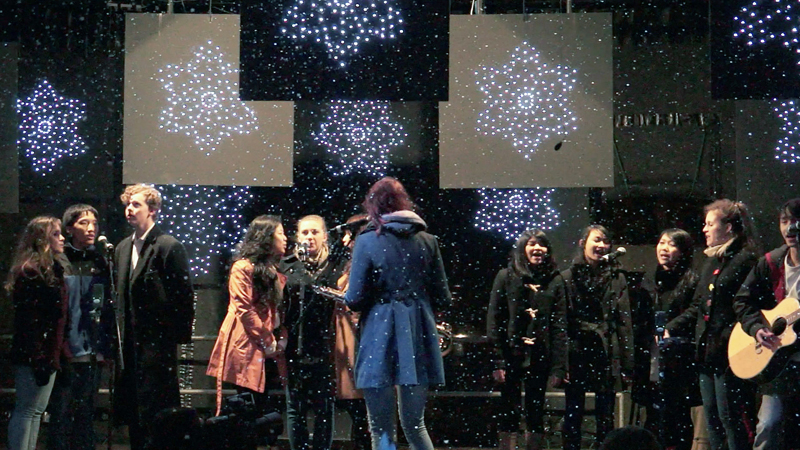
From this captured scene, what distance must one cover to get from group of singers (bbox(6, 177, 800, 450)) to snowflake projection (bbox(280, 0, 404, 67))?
1111 mm

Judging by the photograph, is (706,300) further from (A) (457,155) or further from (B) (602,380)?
(A) (457,155)

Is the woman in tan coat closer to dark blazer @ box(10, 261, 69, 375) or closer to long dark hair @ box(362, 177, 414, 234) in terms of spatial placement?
dark blazer @ box(10, 261, 69, 375)

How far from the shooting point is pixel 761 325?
16.8 ft

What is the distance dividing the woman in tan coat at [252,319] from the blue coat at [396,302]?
1281mm

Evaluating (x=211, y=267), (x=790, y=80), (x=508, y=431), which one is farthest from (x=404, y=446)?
(x=790, y=80)

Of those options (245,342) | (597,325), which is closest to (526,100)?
(597,325)

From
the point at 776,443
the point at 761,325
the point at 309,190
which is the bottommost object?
the point at 776,443

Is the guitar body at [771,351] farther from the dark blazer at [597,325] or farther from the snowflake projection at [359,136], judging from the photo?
the snowflake projection at [359,136]

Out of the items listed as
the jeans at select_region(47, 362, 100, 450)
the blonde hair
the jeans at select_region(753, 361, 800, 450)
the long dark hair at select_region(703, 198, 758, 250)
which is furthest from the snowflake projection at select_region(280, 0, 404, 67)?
the jeans at select_region(753, 361, 800, 450)

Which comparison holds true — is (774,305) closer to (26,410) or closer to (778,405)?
(778,405)

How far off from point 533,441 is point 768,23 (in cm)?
294

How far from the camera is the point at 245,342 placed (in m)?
6.05

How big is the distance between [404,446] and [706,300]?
2.65m

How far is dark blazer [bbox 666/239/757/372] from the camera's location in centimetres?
549
